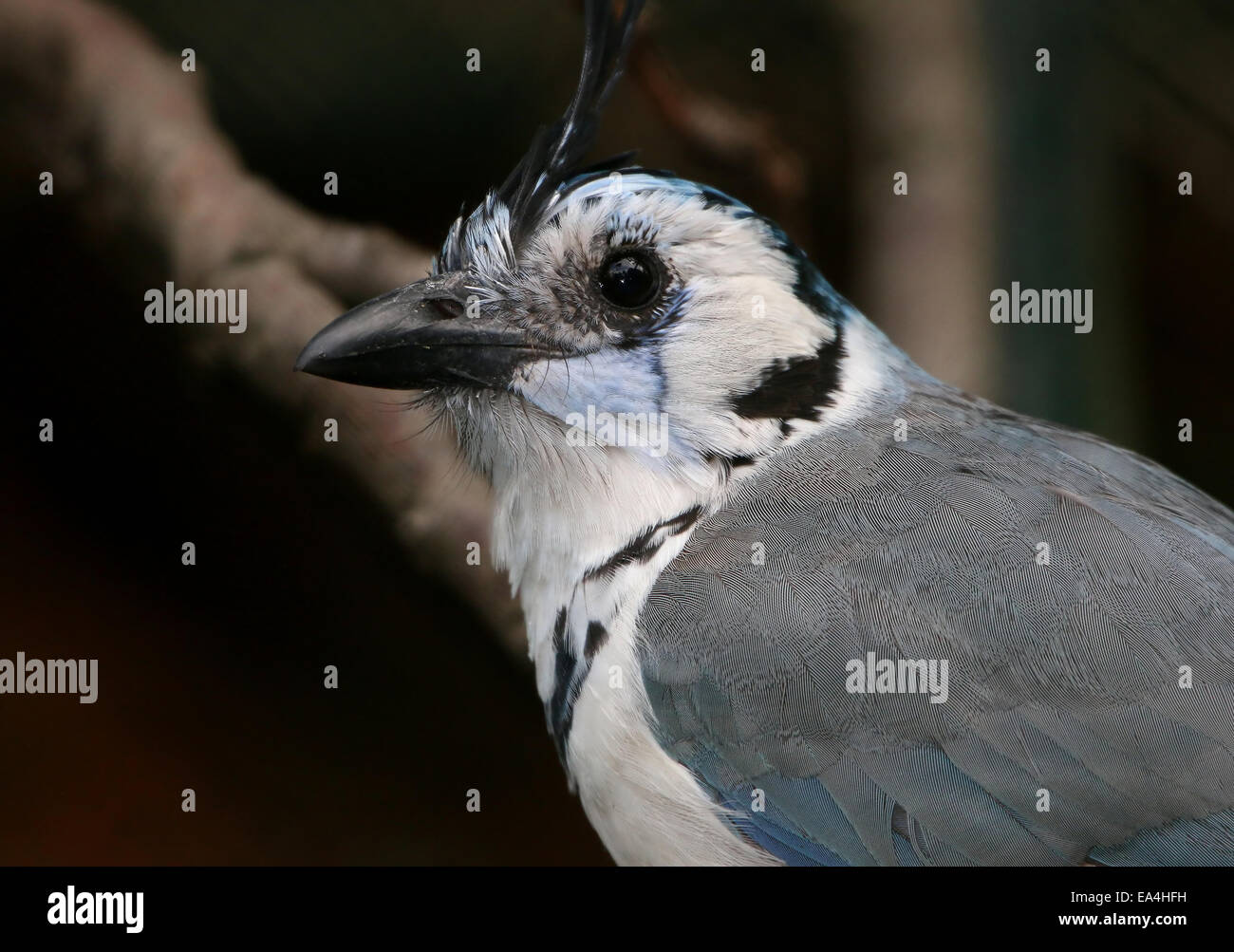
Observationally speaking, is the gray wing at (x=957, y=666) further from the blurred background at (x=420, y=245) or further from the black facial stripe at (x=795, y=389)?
the blurred background at (x=420, y=245)

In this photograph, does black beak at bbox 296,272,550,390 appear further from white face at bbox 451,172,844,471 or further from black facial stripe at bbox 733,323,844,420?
Answer: black facial stripe at bbox 733,323,844,420

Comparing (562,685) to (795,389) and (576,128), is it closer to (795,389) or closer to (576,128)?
(795,389)

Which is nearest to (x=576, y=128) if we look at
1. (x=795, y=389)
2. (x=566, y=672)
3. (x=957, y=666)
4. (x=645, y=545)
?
(x=795, y=389)

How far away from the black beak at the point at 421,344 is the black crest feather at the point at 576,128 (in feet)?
0.66

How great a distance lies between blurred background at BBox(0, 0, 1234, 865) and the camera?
287 centimetres

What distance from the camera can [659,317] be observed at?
228 cm

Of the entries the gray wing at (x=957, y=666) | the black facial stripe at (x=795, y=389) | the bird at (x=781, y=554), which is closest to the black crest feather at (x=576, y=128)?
the bird at (x=781, y=554)

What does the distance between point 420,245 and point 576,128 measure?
768 millimetres

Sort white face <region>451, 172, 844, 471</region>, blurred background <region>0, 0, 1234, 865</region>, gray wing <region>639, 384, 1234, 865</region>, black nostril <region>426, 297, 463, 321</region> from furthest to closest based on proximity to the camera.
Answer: blurred background <region>0, 0, 1234, 865</region>, black nostril <region>426, 297, 463, 321</region>, white face <region>451, 172, 844, 471</region>, gray wing <region>639, 384, 1234, 865</region>

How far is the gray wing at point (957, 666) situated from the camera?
202 centimetres

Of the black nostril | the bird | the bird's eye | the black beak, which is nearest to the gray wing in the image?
the bird

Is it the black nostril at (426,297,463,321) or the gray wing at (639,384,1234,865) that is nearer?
the gray wing at (639,384,1234,865)

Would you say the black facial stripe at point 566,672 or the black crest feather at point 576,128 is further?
the black crest feather at point 576,128

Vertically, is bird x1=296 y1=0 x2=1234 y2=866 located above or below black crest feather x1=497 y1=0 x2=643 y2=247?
below
